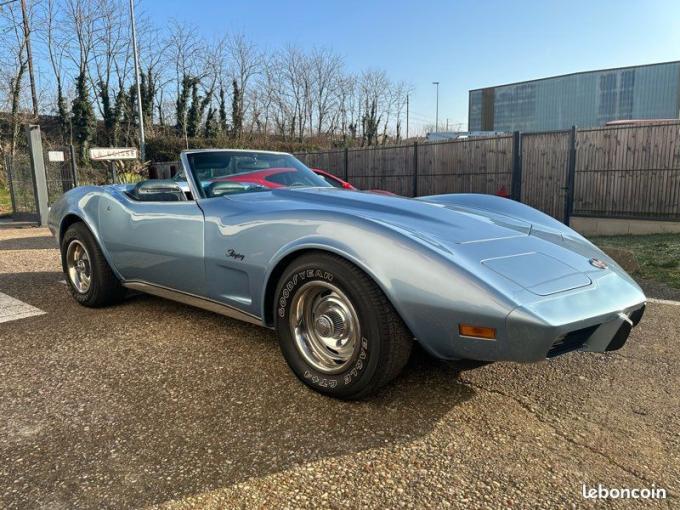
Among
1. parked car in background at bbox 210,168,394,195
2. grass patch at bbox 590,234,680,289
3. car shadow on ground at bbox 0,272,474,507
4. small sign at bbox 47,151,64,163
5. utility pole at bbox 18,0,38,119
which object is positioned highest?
utility pole at bbox 18,0,38,119

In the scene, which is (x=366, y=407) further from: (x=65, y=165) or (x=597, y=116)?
(x=597, y=116)

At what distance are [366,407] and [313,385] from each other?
290mm

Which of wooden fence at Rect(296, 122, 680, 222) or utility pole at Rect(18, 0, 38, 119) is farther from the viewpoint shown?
utility pole at Rect(18, 0, 38, 119)

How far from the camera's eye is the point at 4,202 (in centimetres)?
1789

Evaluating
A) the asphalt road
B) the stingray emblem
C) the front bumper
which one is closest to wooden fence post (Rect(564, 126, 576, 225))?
the asphalt road

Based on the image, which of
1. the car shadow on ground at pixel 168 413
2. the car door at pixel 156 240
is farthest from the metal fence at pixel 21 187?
the car shadow on ground at pixel 168 413

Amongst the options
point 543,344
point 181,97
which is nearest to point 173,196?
point 543,344

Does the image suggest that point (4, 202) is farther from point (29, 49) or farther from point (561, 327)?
point (561, 327)

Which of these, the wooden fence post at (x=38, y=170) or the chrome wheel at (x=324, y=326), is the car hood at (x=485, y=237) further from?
the wooden fence post at (x=38, y=170)

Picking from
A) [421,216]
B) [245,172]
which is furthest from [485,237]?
[245,172]

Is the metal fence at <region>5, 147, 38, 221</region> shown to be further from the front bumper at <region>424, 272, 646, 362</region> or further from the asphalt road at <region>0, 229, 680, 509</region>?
the front bumper at <region>424, 272, 646, 362</region>

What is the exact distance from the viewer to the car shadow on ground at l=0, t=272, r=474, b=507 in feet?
6.35

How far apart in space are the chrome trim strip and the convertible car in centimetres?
1

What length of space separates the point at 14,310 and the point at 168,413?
8.64 feet
